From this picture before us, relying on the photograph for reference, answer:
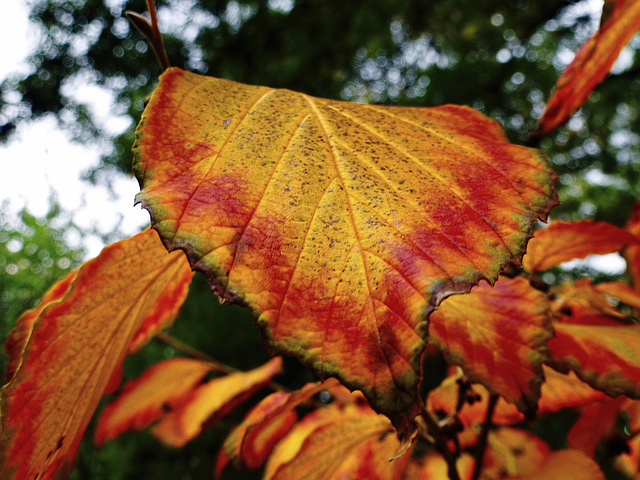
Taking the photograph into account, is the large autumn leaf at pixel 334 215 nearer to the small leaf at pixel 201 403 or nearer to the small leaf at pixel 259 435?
the small leaf at pixel 259 435

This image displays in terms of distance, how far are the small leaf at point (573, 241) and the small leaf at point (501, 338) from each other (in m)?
0.13

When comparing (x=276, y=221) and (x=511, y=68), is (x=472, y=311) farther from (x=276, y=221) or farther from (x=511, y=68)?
(x=511, y=68)

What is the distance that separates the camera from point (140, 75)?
214 centimetres

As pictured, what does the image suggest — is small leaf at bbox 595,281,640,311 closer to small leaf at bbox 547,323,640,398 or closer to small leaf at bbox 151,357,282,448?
small leaf at bbox 547,323,640,398

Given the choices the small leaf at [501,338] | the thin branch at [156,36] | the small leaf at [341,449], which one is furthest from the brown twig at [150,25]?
the small leaf at [341,449]

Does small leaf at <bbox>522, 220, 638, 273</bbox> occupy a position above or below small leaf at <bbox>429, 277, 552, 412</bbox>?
below

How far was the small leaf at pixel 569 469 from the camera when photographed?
432mm

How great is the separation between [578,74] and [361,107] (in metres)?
0.23

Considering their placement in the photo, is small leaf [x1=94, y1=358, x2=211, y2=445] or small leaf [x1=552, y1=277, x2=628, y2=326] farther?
small leaf [x1=94, y1=358, x2=211, y2=445]

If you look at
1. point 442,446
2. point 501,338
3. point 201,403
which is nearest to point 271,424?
point 201,403

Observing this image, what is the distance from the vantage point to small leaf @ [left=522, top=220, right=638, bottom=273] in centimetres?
51

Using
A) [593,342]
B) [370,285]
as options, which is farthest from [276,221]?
[593,342]

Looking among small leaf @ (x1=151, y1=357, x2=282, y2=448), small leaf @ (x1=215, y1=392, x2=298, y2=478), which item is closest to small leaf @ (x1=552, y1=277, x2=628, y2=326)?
small leaf @ (x1=215, y1=392, x2=298, y2=478)

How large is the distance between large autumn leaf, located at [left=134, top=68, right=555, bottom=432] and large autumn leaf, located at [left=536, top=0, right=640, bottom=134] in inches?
7.2
